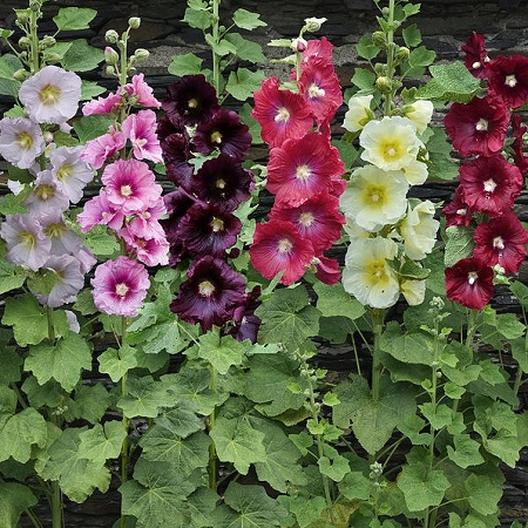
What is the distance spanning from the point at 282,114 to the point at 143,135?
0.98ft

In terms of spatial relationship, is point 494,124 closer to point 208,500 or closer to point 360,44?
point 360,44

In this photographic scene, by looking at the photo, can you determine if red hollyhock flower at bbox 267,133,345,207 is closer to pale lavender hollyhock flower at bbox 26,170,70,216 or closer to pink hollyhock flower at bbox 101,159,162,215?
pink hollyhock flower at bbox 101,159,162,215

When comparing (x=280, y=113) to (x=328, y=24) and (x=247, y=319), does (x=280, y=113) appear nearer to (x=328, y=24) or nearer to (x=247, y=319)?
(x=247, y=319)

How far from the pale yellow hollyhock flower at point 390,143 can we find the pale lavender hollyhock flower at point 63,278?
2.20 ft

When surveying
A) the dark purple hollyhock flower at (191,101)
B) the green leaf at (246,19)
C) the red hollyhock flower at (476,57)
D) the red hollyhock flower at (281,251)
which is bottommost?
the red hollyhock flower at (281,251)

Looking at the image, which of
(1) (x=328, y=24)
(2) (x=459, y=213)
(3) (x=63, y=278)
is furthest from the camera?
(1) (x=328, y=24)

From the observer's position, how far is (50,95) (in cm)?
235

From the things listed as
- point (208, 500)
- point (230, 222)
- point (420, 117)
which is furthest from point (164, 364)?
point (420, 117)

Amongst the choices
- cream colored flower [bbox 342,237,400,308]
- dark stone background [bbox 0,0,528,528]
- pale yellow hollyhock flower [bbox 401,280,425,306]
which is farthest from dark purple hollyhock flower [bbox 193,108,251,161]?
dark stone background [bbox 0,0,528,528]

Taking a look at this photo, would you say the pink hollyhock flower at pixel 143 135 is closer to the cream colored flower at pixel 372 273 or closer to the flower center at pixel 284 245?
the flower center at pixel 284 245

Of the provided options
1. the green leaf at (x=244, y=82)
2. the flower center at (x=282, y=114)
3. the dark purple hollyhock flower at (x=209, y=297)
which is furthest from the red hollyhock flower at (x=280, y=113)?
the green leaf at (x=244, y=82)

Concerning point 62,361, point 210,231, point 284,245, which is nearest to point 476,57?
point 284,245

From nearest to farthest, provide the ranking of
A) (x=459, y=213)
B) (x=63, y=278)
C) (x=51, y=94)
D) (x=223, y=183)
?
(x=223, y=183), (x=51, y=94), (x=63, y=278), (x=459, y=213)

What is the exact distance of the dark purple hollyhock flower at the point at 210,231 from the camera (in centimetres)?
220
